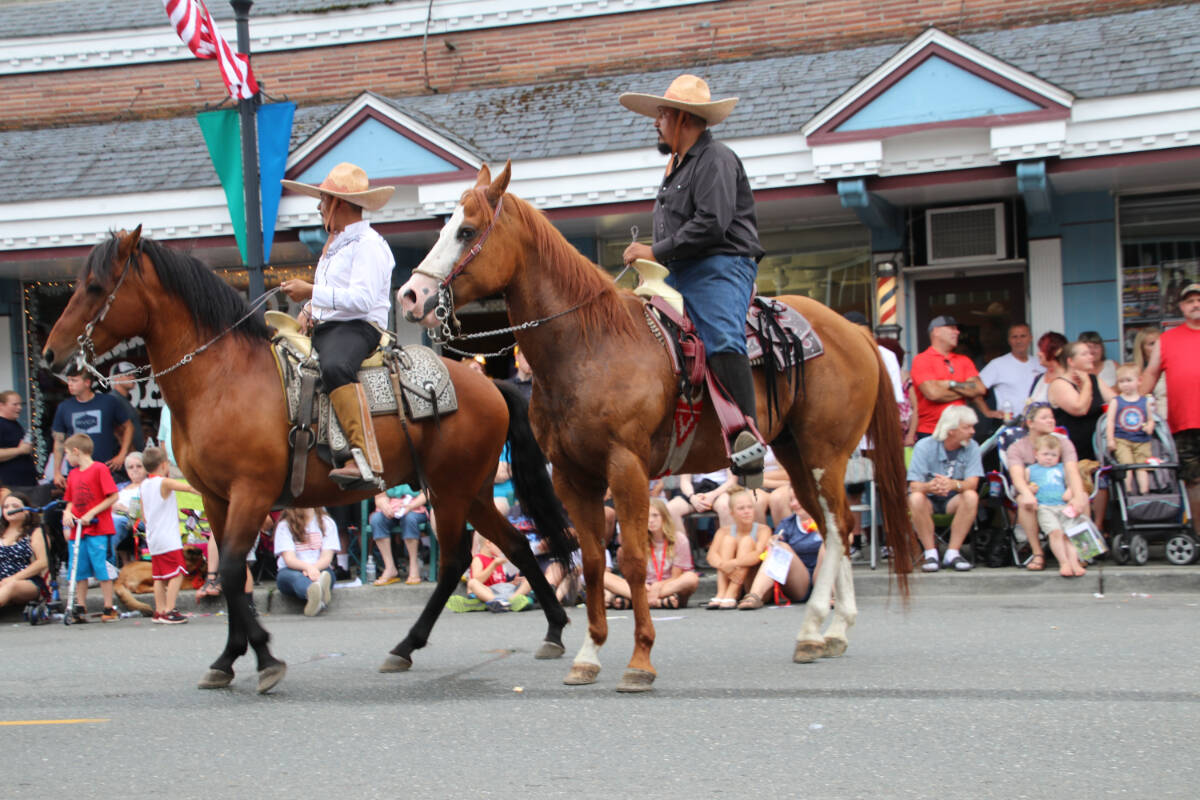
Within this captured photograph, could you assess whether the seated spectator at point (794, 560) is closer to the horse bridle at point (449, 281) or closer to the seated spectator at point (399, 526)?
the seated spectator at point (399, 526)

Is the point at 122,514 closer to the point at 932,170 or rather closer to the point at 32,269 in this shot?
the point at 32,269

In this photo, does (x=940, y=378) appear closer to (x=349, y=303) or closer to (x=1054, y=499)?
(x=1054, y=499)

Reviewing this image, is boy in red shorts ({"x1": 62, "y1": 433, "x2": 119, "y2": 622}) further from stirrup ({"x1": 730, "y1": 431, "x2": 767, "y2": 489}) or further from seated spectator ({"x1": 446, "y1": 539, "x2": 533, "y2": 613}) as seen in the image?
stirrup ({"x1": 730, "y1": 431, "x2": 767, "y2": 489})

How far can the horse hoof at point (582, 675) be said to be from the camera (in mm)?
6367

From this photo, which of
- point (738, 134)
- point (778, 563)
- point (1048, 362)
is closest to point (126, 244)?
point (778, 563)

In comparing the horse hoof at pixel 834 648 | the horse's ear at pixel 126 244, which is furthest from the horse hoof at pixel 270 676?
the horse hoof at pixel 834 648

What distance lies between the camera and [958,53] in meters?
12.7

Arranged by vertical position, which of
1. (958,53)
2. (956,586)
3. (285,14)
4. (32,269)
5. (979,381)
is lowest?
(956,586)

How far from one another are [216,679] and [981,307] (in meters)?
10.1

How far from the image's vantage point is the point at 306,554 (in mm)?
11781

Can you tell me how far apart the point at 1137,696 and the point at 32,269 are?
14.9 m

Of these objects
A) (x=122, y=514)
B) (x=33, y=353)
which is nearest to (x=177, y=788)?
(x=122, y=514)

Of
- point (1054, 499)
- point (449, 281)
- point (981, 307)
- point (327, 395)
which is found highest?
point (981, 307)

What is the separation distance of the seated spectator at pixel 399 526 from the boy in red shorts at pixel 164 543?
1.84 meters
